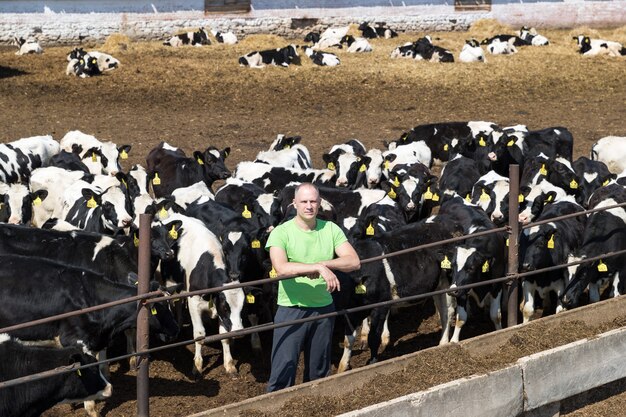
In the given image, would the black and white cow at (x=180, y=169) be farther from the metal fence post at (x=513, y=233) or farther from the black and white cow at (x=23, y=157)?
the metal fence post at (x=513, y=233)

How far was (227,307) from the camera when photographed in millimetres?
9594

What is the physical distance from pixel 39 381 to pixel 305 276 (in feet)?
6.65

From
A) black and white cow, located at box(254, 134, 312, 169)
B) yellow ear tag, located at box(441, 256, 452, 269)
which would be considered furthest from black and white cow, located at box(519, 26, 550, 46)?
yellow ear tag, located at box(441, 256, 452, 269)

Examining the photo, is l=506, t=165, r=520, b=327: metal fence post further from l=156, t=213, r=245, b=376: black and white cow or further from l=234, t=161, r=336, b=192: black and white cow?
l=234, t=161, r=336, b=192: black and white cow

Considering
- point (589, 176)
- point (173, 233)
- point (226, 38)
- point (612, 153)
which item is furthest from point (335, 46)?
point (173, 233)

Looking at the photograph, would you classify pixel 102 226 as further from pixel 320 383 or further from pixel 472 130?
pixel 472 130

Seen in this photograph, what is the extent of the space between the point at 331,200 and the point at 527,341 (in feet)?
13.7

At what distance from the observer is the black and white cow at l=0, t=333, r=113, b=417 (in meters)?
7.16

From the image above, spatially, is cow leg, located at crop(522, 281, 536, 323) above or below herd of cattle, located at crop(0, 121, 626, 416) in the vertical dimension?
below

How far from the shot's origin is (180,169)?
46.2 feet

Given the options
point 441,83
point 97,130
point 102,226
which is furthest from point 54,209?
point 441,83

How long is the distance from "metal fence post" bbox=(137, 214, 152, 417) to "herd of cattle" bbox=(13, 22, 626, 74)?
16.7 meters

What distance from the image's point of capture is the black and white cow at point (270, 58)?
24.3 meters

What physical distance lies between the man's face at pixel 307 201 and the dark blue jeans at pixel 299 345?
A: 0.75 metres
